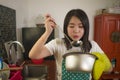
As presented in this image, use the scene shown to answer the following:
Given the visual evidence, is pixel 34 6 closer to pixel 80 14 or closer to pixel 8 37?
pixel 8 37

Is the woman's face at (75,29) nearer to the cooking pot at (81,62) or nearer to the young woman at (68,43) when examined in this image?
the young woman at (68,43)

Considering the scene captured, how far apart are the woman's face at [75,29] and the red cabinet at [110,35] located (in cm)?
208

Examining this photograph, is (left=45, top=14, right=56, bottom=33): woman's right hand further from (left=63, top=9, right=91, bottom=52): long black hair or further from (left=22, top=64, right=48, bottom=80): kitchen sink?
(left=22, top=64, right=48, bottom=80): kitchen sink

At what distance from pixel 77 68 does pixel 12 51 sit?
117 centimetres

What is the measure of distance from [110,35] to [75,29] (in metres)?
2.23

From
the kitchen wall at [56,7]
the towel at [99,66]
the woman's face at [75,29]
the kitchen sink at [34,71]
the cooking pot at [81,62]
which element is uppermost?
the kitchen wall at [56,7]

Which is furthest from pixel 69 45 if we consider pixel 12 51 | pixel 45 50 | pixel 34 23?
pixel 34 23

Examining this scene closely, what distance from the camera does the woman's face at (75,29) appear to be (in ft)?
3.17

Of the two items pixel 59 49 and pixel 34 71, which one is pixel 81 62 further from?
pixel 34 71

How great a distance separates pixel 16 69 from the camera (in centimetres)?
132

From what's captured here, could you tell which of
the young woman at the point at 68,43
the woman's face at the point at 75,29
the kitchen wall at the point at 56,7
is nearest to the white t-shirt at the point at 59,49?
the young woman at the point at 68,43

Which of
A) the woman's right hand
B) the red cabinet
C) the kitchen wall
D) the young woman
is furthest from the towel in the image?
the kitchen wall

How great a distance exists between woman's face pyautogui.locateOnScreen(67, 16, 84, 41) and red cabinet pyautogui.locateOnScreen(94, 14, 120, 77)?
82.0 inches

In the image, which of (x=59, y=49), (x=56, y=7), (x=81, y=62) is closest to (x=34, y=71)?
(x=59, y=49)
